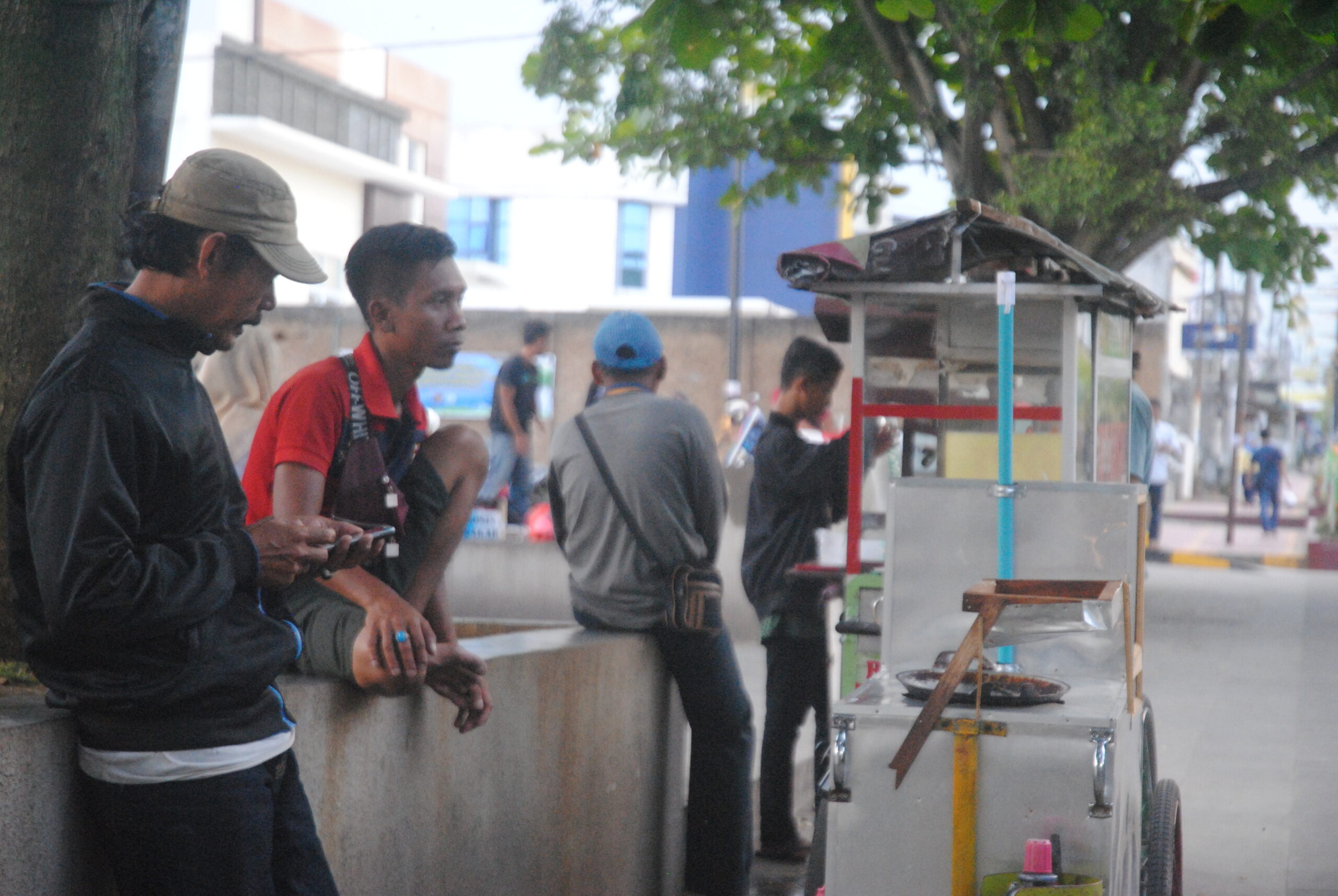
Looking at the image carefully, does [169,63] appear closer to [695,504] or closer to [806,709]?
[695,504]

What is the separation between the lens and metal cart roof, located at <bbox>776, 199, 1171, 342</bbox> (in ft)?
14.9

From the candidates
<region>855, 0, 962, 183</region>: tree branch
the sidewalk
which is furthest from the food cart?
the sidewalk

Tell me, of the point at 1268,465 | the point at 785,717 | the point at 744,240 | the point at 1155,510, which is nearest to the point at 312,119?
the point at 744,240

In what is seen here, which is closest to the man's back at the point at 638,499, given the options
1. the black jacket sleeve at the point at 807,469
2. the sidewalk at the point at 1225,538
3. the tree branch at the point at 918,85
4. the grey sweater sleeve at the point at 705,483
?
the grey sweater sleeve at the point at 705,483

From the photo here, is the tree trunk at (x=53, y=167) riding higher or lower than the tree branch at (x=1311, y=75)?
lower

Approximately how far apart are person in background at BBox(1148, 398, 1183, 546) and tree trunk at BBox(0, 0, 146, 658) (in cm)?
1374

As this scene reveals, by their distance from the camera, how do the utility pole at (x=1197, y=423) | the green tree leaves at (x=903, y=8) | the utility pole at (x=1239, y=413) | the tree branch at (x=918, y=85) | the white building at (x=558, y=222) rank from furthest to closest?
1. the white building at (x=558, y=222)
2. the utility pole at (x=1197, y=423)
3. the utility pole at (x=1239, y=413)
4. the tree branch at (x=918, y=85)
5. the green tree leaves at (x=903, y=8)

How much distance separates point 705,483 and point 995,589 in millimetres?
1490

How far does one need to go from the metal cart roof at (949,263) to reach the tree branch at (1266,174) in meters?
4.26

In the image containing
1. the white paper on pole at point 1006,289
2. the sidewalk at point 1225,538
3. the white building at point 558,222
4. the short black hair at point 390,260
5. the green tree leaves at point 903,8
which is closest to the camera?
the short black hair at point 390,260

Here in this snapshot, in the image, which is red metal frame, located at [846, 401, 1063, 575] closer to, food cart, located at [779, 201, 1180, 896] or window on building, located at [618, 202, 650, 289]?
food cart, located at [779, 201, 1180, 896]

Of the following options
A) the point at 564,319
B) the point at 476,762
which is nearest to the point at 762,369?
the point at 564,319

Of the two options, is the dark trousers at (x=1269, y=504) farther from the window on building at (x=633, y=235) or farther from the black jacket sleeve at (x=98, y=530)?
the window on building at (x=633, y=235)

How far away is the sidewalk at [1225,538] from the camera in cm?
1917
